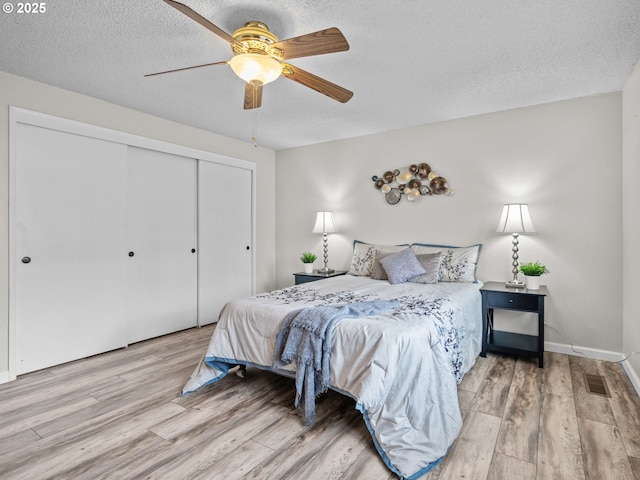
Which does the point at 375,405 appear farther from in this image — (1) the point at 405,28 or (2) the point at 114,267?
(2) the point at 114,267

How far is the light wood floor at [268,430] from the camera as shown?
5.72 ft

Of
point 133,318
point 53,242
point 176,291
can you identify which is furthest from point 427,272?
point 53,242

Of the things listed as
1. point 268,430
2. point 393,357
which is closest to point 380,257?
point 393,357

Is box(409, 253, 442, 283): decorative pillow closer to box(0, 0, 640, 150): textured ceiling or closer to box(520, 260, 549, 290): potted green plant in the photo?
box(520, 260, 549, 290): potted green plant

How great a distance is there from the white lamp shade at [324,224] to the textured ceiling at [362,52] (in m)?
1.36

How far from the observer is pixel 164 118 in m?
3.89

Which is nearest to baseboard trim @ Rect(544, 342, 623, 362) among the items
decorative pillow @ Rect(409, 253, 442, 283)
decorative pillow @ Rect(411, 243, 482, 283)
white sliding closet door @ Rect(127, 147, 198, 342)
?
decorative pillow @ Rect(411, 243, 482, 283)

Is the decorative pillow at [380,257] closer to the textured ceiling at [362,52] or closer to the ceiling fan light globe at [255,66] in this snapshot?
the textured ceiling at [362,52]

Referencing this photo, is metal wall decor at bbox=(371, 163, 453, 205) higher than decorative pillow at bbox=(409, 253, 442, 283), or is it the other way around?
metal wall decor at bbox=(371, 163, 453, 205)

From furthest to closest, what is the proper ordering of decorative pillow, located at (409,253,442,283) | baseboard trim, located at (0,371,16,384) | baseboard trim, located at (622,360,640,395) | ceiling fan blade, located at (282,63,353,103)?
decorative pillow, located at (409,253,442,283), baseboard trim, located at (0,371,16,384), baseboard trim, located at (622,360,640,395), ceiling fan blade, located at (282,63,353,103)

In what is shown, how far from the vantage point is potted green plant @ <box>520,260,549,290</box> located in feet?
10.5

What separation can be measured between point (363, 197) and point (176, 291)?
252 cm

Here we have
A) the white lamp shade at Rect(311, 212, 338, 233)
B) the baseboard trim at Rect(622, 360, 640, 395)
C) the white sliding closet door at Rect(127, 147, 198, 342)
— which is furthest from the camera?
the white lamp shade at Rect(311, 212, 338, 233)

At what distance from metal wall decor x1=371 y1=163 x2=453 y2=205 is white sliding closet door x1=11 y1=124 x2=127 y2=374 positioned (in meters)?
2.86
